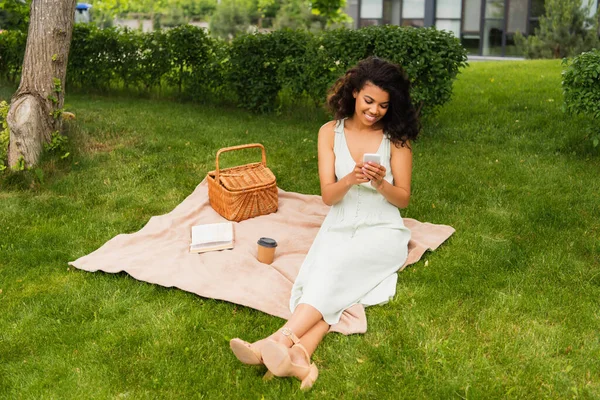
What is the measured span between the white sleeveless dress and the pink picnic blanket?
0.15 meters

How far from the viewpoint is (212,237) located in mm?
5133

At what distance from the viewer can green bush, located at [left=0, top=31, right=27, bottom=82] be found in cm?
1128

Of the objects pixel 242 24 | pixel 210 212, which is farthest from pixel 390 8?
pixel 210 212

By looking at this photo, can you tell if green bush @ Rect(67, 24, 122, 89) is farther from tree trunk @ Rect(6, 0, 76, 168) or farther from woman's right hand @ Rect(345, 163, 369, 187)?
woman's right hand @ Rect(345, 163, 369, 187)

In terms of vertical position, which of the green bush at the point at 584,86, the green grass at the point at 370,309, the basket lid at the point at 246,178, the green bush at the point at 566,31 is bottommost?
the green grass at the point at 370,309

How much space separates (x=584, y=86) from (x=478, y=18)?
17374mm

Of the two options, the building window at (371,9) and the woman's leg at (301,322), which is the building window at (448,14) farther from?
the woman's leg at (301,322)

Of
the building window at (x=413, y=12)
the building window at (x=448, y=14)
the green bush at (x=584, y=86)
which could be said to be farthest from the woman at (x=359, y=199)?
the building window at (x=413, y=12)

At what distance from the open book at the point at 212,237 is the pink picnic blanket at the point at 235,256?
7 cm

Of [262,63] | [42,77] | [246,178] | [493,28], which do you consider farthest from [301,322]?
[493,28]

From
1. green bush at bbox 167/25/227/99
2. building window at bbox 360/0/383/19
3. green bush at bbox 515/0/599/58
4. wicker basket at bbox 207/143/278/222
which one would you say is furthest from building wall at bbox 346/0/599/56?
wicker basket at bbox 207/143/278/222

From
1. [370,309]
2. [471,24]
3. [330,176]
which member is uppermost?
[471,24]

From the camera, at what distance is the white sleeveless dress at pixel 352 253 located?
3990 millimetres

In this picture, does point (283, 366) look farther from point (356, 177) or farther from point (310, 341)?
point (356, 177)
